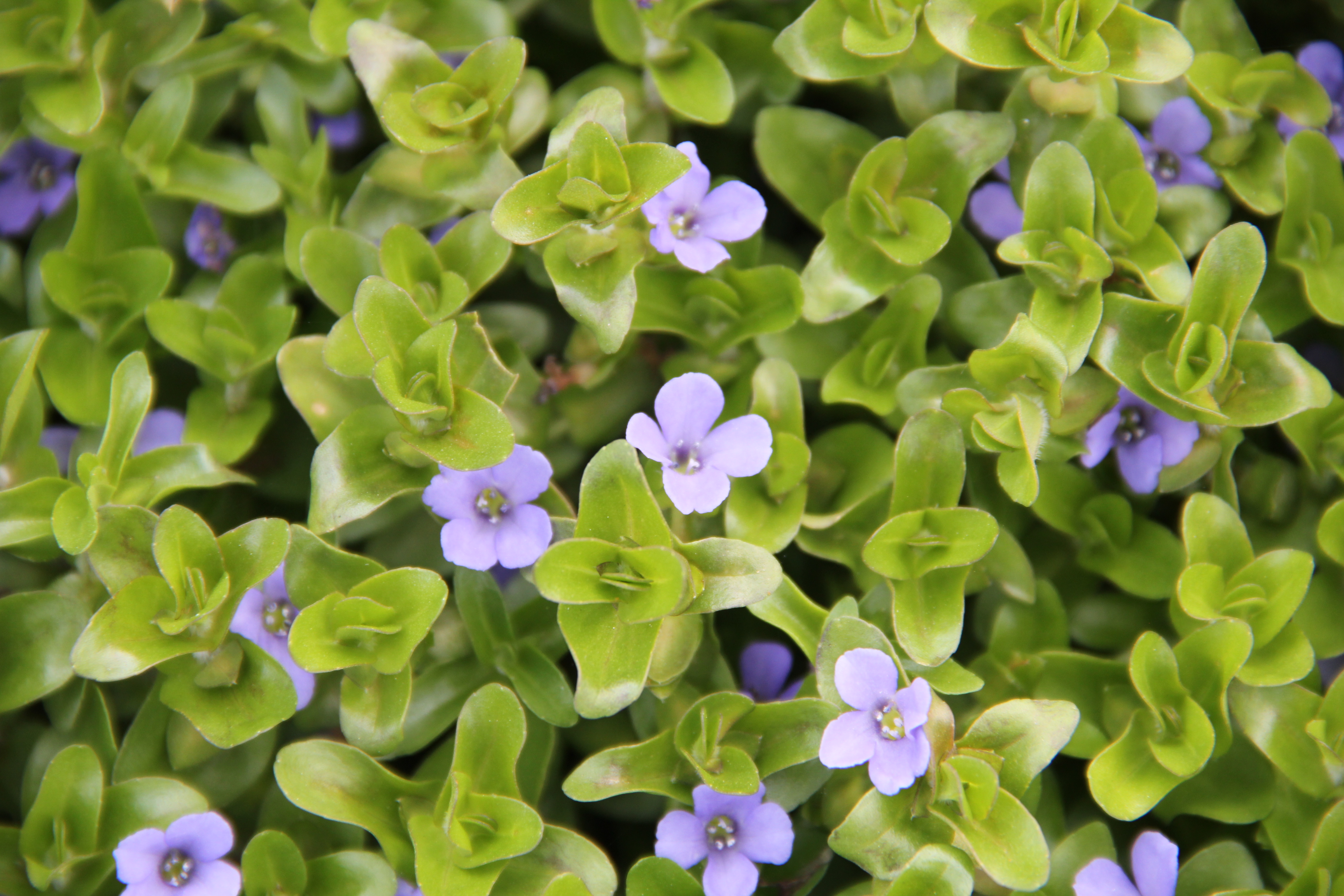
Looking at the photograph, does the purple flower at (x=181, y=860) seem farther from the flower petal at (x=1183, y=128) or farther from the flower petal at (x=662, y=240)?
the flower petal at (x=1183, y=128)

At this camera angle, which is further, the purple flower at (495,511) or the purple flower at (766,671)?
the purple flower at (766,671)

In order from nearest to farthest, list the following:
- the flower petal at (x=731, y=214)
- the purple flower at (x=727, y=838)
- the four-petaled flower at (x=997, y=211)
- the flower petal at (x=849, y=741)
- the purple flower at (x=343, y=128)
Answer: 1. the flower petal at (x=849, y=741)
2. the purple flower at (x=727, y=838)
3. the flower petal at (x=731, y=214)
4. the four-petaled flower at (x=997, y=211)
5. the purple flower at (x=343, y=128)

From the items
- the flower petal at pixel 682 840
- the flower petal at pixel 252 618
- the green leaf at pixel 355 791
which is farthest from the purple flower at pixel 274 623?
the flower petal at pixel 682 840

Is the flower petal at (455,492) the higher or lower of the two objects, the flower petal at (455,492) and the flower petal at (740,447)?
the lower

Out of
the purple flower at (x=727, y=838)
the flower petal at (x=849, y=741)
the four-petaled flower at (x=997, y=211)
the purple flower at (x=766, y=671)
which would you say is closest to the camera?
the flower petal at (x=849, y=741)

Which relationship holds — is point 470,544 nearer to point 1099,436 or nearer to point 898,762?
point 898,762

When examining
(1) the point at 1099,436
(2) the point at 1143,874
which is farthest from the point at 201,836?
(1) the point at 1099,436

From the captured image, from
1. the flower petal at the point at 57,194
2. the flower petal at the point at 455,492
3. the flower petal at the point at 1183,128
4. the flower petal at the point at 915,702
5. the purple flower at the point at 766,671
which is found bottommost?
the purple flower at the point at 766,671
